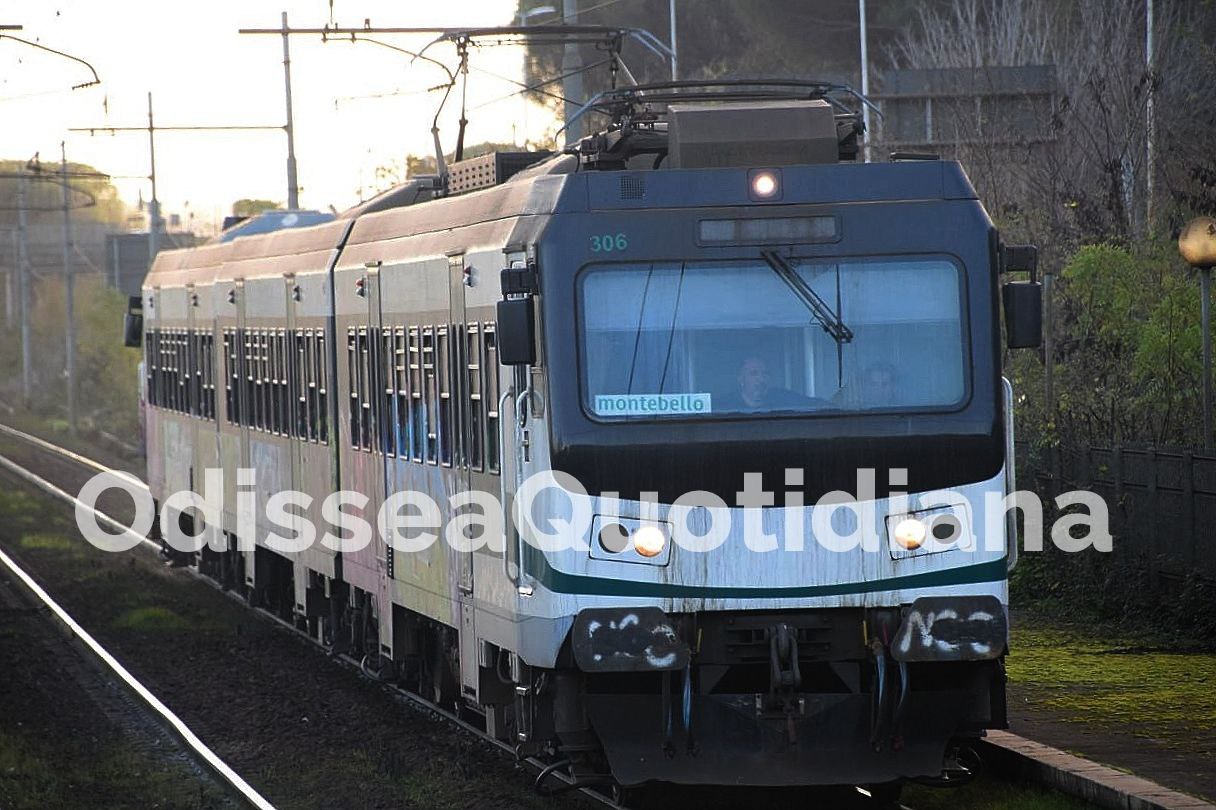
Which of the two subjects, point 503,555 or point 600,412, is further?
point 503,555

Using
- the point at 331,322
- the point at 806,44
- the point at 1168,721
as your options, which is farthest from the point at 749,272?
the point at 806,44

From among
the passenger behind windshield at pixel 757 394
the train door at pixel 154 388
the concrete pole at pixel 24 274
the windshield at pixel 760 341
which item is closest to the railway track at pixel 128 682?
the train door at pixel 154 388

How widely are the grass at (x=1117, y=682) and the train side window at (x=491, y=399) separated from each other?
3.57m

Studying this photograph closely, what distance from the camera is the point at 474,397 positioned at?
11430 millimetres

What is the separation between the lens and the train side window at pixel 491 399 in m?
10.8

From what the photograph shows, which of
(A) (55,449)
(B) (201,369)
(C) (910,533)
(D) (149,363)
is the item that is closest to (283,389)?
(B) (201,369)

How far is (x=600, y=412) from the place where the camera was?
9.75 metres

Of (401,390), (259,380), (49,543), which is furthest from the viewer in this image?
(49,543)

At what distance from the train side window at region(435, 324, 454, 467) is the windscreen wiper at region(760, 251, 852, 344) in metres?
2.61

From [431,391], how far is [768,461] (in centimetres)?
325

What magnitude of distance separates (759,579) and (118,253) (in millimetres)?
49803

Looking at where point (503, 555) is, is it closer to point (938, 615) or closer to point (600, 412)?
point (600, 412)

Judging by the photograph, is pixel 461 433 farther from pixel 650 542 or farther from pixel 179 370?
pixel 179 370

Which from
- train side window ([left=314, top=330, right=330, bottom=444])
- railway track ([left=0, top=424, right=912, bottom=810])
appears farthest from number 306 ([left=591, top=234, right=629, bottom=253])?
train side window ([left=314, top=330, right=330, bottom=444])
